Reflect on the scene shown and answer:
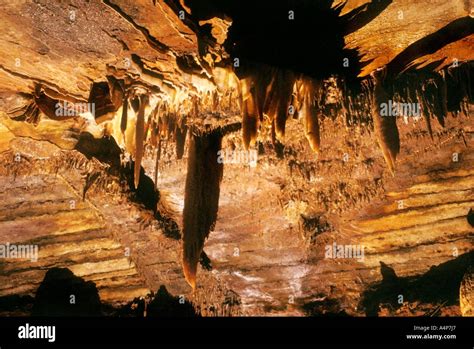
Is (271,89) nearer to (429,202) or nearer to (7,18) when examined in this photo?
(7,18)

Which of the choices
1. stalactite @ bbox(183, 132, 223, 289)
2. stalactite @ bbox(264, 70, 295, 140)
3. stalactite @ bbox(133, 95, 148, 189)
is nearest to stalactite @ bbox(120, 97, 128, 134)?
stalactite @ bbox(133, 95, 148, 189)

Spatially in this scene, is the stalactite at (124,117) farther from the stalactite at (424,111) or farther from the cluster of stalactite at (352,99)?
the stalactite at (424,111)

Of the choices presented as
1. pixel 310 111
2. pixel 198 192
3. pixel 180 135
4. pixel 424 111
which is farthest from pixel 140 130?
pixel 424 111

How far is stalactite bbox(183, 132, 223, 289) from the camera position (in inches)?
151

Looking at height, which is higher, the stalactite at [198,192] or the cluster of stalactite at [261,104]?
the cluster of stalactite at [261,104]

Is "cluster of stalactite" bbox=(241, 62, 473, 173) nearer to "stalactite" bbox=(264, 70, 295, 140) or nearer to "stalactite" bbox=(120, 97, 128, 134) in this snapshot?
"stalactite" bbox=(264, 70, 295, 140)

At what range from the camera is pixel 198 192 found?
4.07 metres

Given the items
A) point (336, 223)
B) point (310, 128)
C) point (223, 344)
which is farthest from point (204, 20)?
point (223, 344)

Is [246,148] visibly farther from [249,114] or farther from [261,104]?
[261,104]

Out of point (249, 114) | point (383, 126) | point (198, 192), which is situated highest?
point (249, 114)

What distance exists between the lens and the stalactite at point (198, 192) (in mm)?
3840

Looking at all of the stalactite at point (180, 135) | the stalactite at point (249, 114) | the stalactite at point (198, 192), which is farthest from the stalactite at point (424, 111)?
the stalactite at point (180, 135)

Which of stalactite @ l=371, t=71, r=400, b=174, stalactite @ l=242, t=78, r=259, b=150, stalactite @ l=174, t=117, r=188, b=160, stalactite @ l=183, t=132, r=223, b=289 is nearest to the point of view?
stalactite @ l=242, t=78, r=259, b=150

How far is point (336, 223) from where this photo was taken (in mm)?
4555
